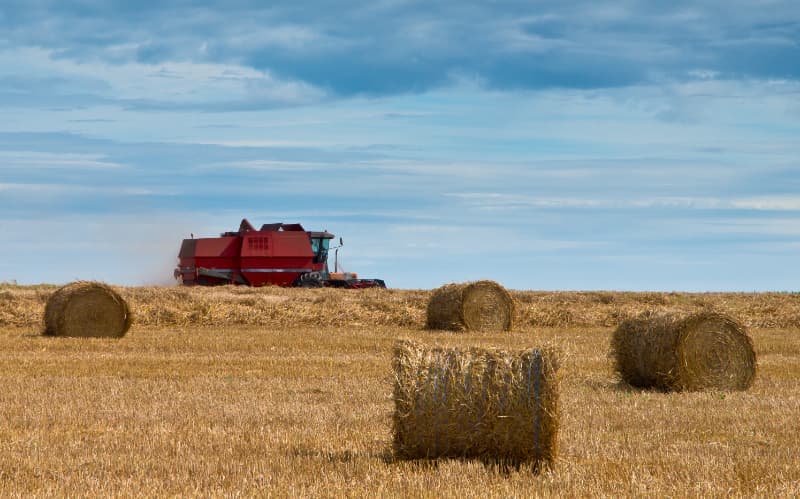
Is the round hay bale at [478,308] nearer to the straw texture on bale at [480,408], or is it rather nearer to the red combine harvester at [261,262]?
the straw texture on bale at [480,408]

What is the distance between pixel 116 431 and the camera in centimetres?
963

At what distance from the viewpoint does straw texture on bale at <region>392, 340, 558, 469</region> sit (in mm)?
8148

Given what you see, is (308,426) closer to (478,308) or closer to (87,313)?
(87,313)

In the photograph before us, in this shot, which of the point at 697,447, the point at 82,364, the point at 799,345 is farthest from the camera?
the point at 799,345

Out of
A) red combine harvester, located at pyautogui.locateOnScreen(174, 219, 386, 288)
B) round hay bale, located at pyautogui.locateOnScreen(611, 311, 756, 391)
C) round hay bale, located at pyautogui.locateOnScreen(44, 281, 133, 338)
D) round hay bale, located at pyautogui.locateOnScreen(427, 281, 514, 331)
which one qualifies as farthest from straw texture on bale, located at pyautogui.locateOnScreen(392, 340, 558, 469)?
red combine harvester, located at pyautogui.locateOnScreen(174, 219, 386, 288)

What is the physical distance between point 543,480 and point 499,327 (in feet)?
50.0

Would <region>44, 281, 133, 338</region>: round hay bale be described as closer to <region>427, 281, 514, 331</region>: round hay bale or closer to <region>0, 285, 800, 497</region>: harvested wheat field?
<region>0, 285, 800, 497</region>: harvested wheat field

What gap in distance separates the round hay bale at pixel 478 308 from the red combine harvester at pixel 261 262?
19.0 meters

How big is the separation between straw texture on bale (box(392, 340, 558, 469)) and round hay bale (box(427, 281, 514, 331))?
47.4 feet

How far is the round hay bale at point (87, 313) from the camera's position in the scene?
20.6 m

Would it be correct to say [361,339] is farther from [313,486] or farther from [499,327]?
[313,486]

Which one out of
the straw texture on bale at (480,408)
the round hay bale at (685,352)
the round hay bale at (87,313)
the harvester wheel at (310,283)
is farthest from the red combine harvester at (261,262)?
the straw texture on bale at (480,408)

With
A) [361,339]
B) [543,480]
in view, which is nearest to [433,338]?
[361,339]

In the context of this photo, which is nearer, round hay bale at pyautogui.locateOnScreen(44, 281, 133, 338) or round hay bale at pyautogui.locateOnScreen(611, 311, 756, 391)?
round hay bale at pyautogui.locateOnScreen(611, 311, 756, 391)
